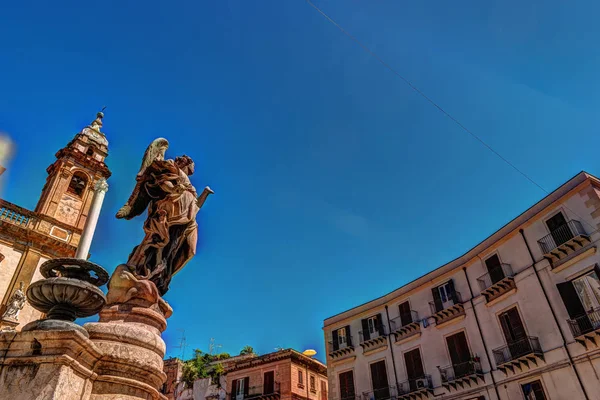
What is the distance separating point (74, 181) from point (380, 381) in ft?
78.4

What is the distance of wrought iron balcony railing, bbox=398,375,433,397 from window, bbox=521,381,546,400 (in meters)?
5.61

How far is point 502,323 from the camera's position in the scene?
21.3m

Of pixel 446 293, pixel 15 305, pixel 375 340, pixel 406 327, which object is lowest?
pixel 15 305

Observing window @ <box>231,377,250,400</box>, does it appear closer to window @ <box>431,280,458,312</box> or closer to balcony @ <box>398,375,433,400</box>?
balcony @ <box>398,375,433,400</box>

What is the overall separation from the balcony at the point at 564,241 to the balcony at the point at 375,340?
12.0 metres

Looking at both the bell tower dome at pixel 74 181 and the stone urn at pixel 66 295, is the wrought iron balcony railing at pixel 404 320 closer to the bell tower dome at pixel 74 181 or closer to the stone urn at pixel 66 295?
the bell tower dome at pixel 74 181

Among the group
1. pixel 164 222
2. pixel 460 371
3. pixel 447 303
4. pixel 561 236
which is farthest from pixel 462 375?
pixel 164 222

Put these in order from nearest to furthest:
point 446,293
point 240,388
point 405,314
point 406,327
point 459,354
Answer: point 459,354, point 446,293, point 406,327, point 405,314, point 240,388

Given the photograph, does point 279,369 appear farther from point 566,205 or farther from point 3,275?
point 566,205

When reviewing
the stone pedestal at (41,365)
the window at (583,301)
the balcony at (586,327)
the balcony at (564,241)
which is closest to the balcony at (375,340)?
the balcony at (564,241)

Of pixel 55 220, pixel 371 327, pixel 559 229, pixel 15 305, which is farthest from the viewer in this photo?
pixel 371 327

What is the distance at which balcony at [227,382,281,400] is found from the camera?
32.8 meters

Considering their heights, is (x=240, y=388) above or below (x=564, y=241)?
Answer: below

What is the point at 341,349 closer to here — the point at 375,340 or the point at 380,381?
the point at 375,340
